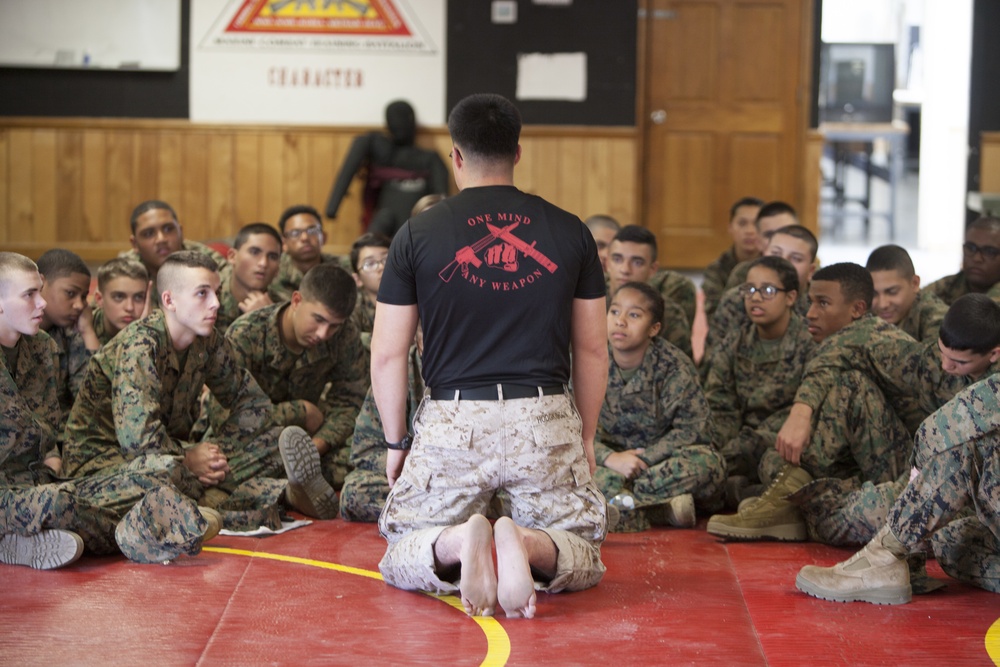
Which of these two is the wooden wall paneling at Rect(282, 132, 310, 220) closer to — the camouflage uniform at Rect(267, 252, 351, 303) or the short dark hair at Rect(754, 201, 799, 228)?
the camouflage uniform at Rect(267, 252, 351, 303)

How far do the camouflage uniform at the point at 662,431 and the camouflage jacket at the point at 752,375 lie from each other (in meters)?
0.49

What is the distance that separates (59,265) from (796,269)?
2.94 m

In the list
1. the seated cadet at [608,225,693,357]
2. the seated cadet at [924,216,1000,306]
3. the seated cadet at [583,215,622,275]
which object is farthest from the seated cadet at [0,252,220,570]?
the seated cadet at [924,216,1000,306]

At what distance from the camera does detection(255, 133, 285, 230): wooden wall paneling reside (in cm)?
968

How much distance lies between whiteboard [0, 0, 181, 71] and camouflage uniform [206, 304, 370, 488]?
18.5 ft

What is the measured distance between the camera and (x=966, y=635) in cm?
293

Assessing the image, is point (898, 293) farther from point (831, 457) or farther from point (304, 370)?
point (304, 370)

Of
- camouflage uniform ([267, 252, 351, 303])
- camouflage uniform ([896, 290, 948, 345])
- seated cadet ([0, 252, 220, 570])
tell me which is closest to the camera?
seated cadet ([0, 252, 220, 570])

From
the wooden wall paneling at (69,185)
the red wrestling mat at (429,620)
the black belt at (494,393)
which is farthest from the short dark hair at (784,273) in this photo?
the wooden wall paneling at (69,185)

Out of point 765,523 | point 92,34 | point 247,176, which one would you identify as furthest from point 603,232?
point 92,34

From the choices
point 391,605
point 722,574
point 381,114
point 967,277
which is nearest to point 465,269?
point 391,605

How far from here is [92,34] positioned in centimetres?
947

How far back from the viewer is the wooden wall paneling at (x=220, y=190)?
9.68 meters

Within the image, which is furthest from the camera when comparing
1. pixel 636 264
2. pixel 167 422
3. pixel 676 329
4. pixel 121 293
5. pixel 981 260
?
pixel 636 264
